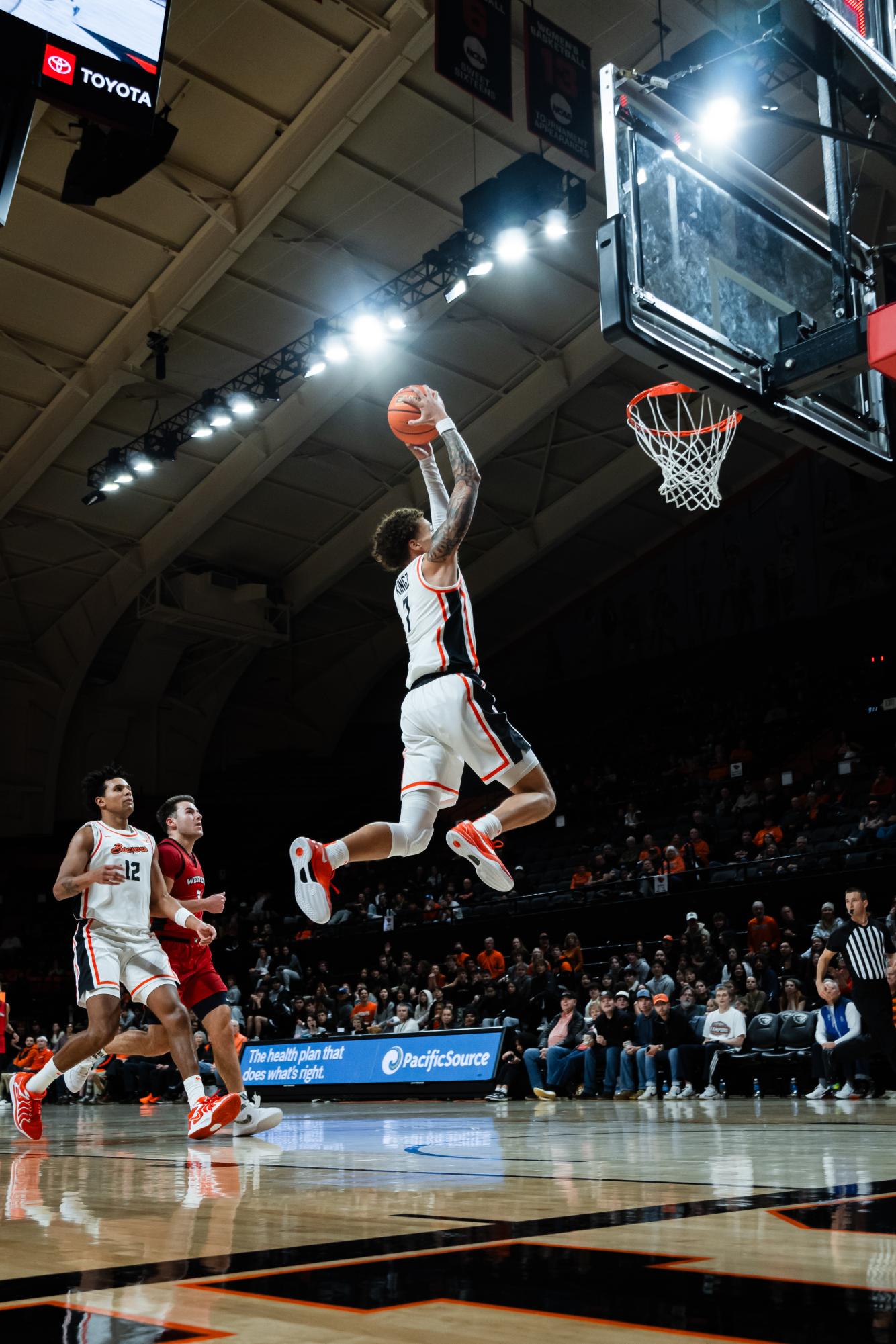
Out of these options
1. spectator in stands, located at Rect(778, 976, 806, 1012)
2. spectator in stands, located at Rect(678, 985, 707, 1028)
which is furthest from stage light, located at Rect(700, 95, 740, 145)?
spectator in stands, located at Rect(678, 985, 707, 1028)

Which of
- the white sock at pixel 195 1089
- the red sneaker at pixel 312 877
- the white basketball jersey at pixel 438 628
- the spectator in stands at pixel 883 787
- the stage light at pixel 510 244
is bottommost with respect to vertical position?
the white sock at pixel 195 1089

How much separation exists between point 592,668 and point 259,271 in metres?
13.8

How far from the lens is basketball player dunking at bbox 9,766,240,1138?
6629 mm

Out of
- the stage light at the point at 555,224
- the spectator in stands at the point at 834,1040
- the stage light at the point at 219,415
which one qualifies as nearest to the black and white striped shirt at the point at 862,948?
the spectator in stands at the point at 834,1040

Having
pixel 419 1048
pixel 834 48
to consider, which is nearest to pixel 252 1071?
pixel 419 1048

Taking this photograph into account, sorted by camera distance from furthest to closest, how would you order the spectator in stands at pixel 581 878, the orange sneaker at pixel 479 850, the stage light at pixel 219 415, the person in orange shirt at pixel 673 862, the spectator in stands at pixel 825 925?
the spectator in stands at pixel 581 878, the stage light at pixel 219 415, the person in orange shirt at pixel 673 862, the spectator in stands at pixel 825 925, the orange sneaker at pixel 479 850

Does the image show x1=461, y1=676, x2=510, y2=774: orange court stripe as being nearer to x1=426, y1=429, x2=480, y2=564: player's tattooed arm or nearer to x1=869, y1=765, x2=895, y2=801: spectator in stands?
x1=426, y1=429, x2=480, y2=564: player's tattooed arm

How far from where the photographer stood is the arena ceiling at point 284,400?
1731cm

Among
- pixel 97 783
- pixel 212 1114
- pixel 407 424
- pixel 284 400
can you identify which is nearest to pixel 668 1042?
pixel 212 1114

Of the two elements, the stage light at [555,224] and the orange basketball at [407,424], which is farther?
the stage light at [555,224]

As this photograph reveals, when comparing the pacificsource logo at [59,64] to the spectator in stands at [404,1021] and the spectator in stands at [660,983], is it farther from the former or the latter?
the spectator in stands at [404,1021]

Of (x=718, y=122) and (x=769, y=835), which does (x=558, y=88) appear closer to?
(x=718, y=122)

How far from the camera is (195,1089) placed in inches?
260

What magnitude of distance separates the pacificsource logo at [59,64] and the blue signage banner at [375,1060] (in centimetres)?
915
